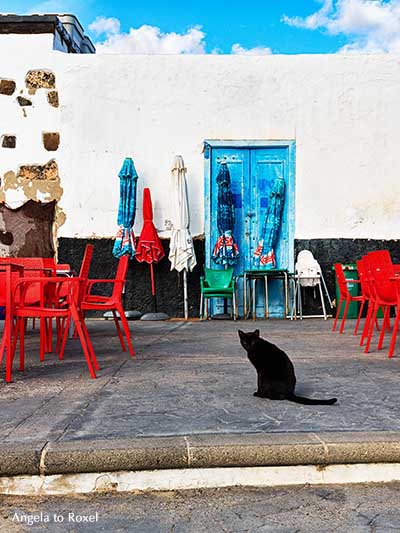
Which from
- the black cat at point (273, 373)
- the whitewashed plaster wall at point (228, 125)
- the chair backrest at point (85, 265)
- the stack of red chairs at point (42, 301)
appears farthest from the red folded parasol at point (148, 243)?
the black cat at point (273, 373)

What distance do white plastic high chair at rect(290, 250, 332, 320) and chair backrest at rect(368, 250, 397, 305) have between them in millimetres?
4005

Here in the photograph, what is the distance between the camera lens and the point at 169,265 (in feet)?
31.5

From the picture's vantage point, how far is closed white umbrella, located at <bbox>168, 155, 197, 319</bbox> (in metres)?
9.25

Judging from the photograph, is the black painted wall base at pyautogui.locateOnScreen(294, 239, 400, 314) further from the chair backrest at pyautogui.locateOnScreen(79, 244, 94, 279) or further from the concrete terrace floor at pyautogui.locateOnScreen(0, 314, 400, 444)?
the chair backrest at pyautogui.locateOnScreen(79, 244, 94, 279)

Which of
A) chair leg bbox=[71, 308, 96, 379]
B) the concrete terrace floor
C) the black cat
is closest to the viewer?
the concrete terrace floor

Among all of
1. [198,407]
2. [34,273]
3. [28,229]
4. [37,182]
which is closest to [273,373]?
[198,407]

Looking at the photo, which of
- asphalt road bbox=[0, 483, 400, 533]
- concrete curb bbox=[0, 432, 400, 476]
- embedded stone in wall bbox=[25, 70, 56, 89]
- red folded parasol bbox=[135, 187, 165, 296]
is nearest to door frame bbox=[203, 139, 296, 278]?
red folded parasol bbox=[135, 187, 165, 296]

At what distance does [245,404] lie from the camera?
11.2 ft

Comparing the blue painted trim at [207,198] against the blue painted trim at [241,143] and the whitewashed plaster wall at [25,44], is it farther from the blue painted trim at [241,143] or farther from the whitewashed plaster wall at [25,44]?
the whitewashed plaster wall at [25,44]

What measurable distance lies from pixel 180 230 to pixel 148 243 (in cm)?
47

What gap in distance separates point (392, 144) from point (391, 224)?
3.78 feet

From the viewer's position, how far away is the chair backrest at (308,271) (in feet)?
30.8

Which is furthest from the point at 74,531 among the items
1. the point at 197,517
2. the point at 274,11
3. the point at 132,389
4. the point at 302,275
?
the point at 274,11

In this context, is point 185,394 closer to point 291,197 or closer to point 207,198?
point 207,198
